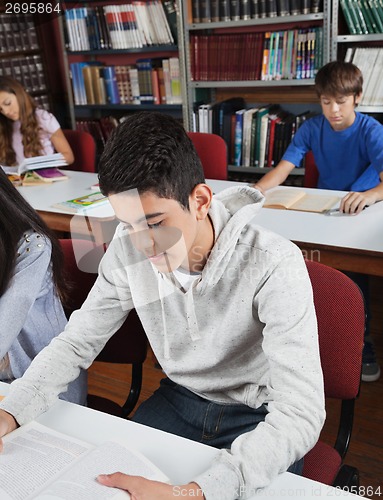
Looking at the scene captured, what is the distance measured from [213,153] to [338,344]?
1.78 metres

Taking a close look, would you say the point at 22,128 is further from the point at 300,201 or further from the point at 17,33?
the point at 300,201

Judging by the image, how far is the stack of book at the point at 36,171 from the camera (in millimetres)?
2799

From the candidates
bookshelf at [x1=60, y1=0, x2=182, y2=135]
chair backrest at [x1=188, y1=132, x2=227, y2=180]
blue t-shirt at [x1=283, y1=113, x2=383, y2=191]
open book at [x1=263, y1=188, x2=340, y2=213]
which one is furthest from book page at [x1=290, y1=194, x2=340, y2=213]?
bookshelf at [x1=60, y1=0, x2=182, y2=135]

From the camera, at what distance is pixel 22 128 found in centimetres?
313

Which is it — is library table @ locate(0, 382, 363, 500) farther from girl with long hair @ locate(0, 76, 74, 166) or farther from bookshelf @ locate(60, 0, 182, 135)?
bookshelf @ locate(60, 0, 182, 135)

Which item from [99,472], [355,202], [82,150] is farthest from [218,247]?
[82,150]

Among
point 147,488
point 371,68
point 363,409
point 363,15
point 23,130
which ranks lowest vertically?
point 363,409

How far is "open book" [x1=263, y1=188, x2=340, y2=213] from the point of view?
7.07 ft

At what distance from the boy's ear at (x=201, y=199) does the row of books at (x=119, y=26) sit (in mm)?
2984

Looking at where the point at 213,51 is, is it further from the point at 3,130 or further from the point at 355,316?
the point at 355,316

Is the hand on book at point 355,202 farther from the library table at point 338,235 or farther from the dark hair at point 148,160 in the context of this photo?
the dark hair at point 148,160

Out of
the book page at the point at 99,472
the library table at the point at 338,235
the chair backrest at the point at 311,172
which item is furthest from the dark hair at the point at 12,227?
the chair backrest at the point at 311,172

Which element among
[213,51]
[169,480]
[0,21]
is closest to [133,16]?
[213,51]

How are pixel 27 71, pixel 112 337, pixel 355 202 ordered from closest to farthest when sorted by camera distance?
pixel 112 337 < pixel 355 202 < pixel 27 71
